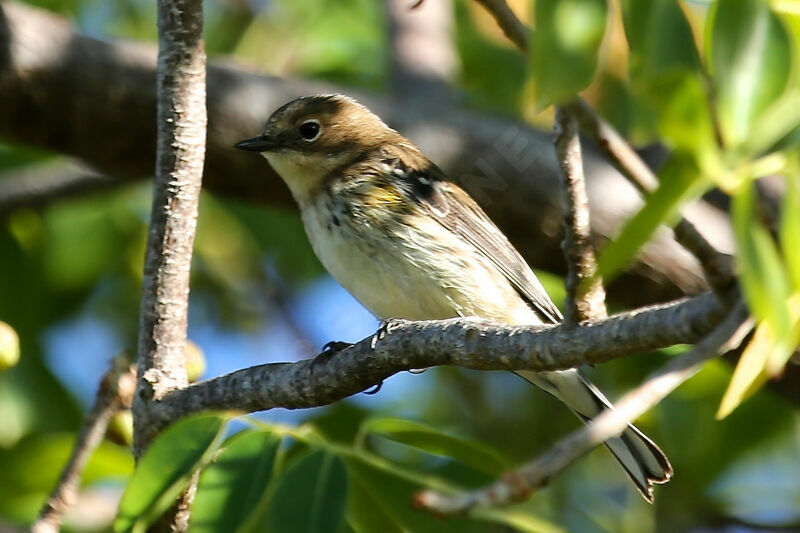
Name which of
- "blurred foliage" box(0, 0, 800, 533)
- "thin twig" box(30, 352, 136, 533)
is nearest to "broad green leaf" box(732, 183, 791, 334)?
"blurred foliage" box(0, 0, 800, 533)

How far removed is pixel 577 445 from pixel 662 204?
14.5 inches

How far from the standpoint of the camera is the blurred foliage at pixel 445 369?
164cm

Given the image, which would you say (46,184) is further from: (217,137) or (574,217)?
→ (574,217)

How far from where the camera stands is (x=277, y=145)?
4.95m

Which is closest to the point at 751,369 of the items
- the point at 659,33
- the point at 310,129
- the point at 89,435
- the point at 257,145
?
the point at 659,33

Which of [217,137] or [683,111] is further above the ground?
[217,137]

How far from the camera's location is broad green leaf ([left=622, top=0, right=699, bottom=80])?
2.37 metres

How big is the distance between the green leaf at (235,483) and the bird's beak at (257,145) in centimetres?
244

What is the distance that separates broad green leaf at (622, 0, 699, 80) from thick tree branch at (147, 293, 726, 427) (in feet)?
1.85

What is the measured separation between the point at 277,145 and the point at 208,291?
7.87 ft

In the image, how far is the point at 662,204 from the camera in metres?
1.59

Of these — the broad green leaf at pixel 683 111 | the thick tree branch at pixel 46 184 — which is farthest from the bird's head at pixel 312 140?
the broad green leaf at pixel 683 111

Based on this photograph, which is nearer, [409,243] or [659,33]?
[659,33]

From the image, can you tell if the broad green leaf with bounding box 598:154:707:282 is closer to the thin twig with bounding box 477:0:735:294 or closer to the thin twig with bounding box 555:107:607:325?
the thin twig with bounding box 477:0:735:294
